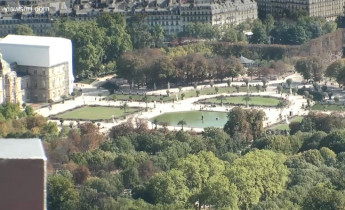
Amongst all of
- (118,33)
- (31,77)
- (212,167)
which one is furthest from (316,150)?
(118,33)

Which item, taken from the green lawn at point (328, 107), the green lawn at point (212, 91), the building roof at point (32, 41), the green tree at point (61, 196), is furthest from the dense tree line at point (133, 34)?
the green tree at point (61, 196)

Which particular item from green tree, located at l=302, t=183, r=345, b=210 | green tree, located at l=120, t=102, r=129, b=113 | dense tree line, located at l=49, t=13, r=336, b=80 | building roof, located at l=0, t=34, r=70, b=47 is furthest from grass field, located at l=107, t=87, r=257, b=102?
green tree, located at l=302, t=183, r=345, b=210

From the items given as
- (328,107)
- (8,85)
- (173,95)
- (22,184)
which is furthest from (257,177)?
(8,85)

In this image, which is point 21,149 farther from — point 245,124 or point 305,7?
point 305,7

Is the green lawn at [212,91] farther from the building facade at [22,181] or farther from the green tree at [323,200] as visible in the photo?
the building facade at [22,181]

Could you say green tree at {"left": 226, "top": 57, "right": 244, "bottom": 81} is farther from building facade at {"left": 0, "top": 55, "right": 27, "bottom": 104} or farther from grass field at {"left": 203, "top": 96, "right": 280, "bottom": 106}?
building facade at {"left": 0, "top": 55, "right": 27, "bottom": 104}

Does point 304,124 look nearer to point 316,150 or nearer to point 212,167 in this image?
point 316,150

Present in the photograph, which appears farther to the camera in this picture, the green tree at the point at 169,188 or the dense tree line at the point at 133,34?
the dense tree line at the point at 133,34
